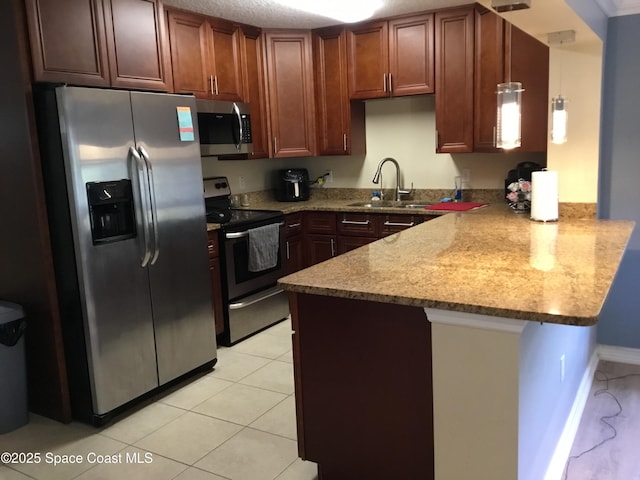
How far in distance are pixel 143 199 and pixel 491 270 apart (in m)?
1.89

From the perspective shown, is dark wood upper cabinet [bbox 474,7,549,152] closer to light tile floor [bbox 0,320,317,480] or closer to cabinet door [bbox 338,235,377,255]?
cabinet door [bbox 338,235,377,255]

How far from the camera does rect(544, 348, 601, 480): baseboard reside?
226 centimetres

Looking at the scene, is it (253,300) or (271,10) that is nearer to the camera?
(271,10)

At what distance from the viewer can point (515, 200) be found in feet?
10.8

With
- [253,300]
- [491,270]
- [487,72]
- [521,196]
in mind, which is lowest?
[253,300]

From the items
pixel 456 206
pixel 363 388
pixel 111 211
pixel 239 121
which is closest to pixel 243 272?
pixel 239 121

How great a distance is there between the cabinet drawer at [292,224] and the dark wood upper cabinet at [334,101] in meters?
0.64

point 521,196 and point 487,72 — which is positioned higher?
point 487,72

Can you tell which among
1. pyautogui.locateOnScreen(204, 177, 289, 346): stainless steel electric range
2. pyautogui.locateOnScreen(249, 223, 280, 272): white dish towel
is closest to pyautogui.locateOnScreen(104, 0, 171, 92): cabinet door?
pyautogui.locateOnScreen(204, 177, 289, 346): stainless steel electric range

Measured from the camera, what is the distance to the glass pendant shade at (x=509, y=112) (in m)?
2.55

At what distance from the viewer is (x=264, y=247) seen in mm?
4020

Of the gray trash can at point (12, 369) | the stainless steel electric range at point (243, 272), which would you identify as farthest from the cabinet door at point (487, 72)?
the gray trash can at point (12, 369)

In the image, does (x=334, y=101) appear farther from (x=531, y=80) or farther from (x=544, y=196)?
(x=544, y=196)

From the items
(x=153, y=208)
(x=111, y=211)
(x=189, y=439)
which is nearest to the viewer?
(x=189, y=439)
